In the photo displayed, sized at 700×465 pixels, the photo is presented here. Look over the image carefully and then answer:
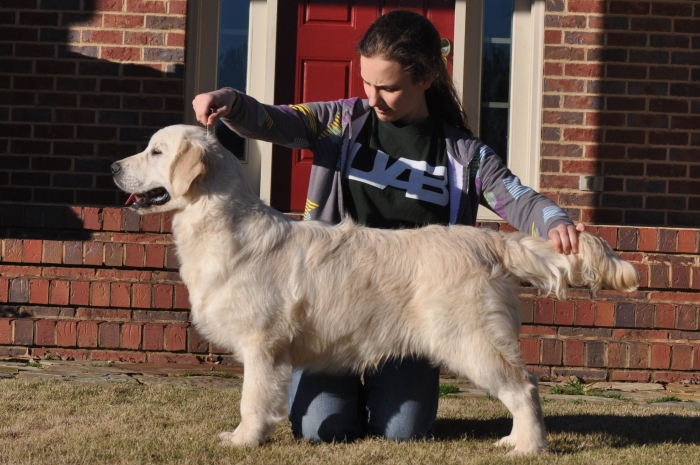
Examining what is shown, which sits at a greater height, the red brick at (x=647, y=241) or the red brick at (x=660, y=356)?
the red brick at (x=647, y=241)

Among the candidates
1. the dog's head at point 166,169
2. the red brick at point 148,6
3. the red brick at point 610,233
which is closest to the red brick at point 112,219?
the red brick at point 148,6

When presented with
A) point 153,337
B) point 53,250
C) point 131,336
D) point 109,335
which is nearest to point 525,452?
point 153,337

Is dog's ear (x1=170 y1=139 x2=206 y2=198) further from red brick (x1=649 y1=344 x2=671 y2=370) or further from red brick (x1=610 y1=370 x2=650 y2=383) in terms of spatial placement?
red brick (x1=649 y1=344 x2=671 y2=370)

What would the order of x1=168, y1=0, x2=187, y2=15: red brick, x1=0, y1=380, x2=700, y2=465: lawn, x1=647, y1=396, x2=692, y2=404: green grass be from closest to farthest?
x1=0, y1=380, x2=700, y2=465: lawn → x1=647, y1=396, x2=692, y2=404: green grass → x1=168, y1=0, x2=187, y2=15: red brick

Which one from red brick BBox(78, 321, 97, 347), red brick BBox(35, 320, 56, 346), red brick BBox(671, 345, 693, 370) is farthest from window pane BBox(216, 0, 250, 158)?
red brick BBox(671, 345, 693, 370)

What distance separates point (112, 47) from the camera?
7.39 metres

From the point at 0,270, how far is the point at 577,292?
13.5 feet

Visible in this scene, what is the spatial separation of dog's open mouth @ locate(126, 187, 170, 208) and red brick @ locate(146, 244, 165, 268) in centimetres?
205

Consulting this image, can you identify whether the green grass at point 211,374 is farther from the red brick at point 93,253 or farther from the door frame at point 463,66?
the door frame at point 463,66

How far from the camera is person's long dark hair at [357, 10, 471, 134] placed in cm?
462

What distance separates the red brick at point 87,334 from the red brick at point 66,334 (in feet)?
0.12

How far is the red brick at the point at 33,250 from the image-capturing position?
21.4 feet

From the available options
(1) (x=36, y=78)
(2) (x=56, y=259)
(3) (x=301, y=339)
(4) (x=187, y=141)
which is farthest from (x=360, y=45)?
(1) (x=36, y=78)

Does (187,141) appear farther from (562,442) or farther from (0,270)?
(0,270)
